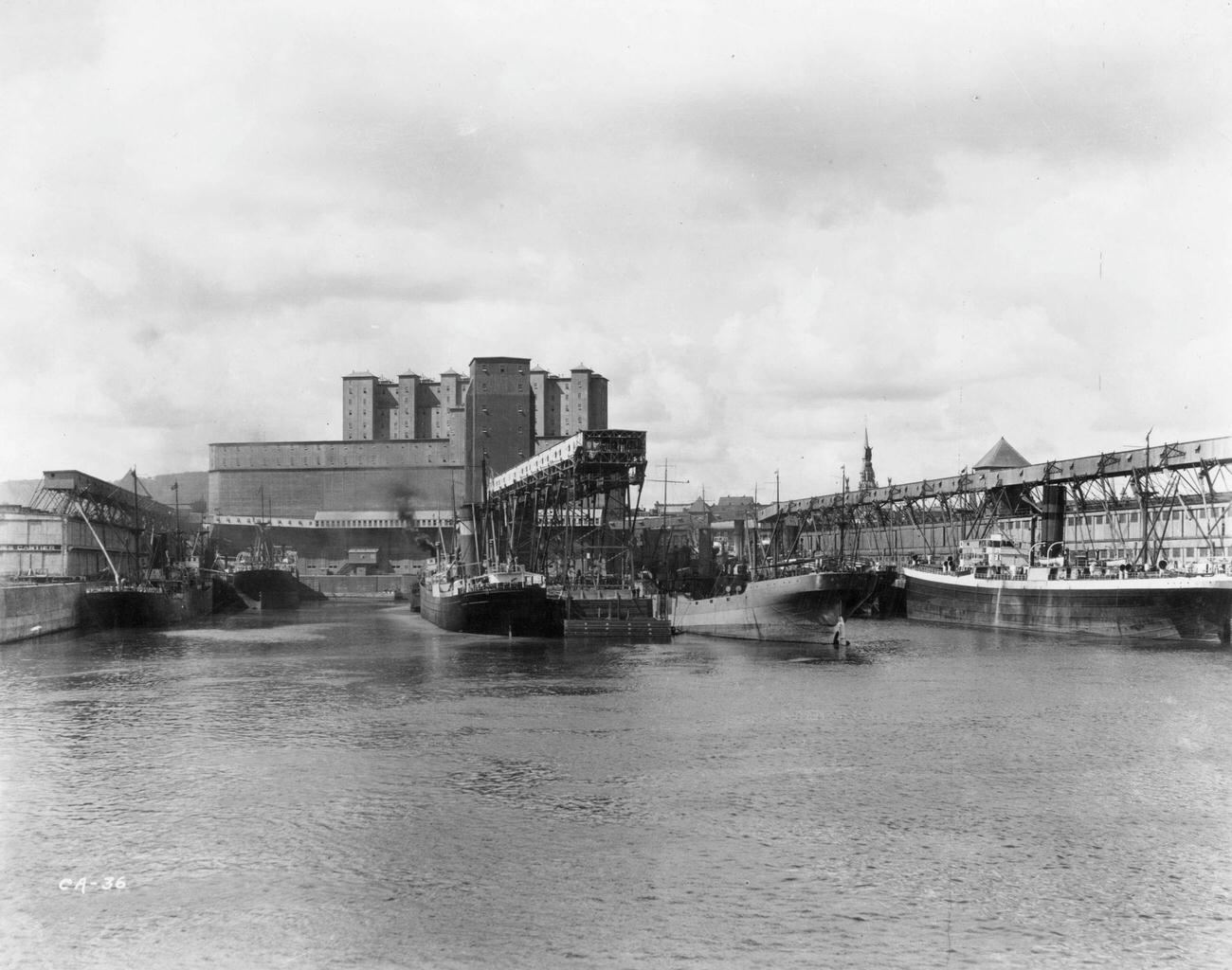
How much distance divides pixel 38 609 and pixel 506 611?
74.9 feet

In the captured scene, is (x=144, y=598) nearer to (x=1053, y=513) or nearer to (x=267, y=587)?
(x=267, y=587)

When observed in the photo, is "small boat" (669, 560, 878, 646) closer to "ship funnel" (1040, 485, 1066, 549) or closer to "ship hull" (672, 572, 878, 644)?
"ship hull" (672, 572, 878, 644)

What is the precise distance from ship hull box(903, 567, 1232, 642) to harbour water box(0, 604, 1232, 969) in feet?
64.8

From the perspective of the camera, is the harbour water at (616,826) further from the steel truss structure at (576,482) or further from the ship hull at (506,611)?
the steel truss structure at (576,482)

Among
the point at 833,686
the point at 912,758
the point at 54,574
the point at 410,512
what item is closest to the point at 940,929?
the point at 912,758

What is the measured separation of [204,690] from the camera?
1340 inches

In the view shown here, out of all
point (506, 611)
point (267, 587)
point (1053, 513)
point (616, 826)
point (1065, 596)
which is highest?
→ point (1053, 513)

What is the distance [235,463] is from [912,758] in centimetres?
13753

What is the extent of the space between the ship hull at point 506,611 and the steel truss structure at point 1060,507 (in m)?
26.4

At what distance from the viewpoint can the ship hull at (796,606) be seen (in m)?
50.4

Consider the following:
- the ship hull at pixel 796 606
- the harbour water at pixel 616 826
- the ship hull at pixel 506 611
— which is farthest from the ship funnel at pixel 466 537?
the harbour water at pixel 616 826

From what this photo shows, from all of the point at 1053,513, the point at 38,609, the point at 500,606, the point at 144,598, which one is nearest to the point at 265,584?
the point at 144,598

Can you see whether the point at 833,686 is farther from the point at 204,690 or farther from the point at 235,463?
the point at 235,463

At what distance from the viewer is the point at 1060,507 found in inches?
3002
